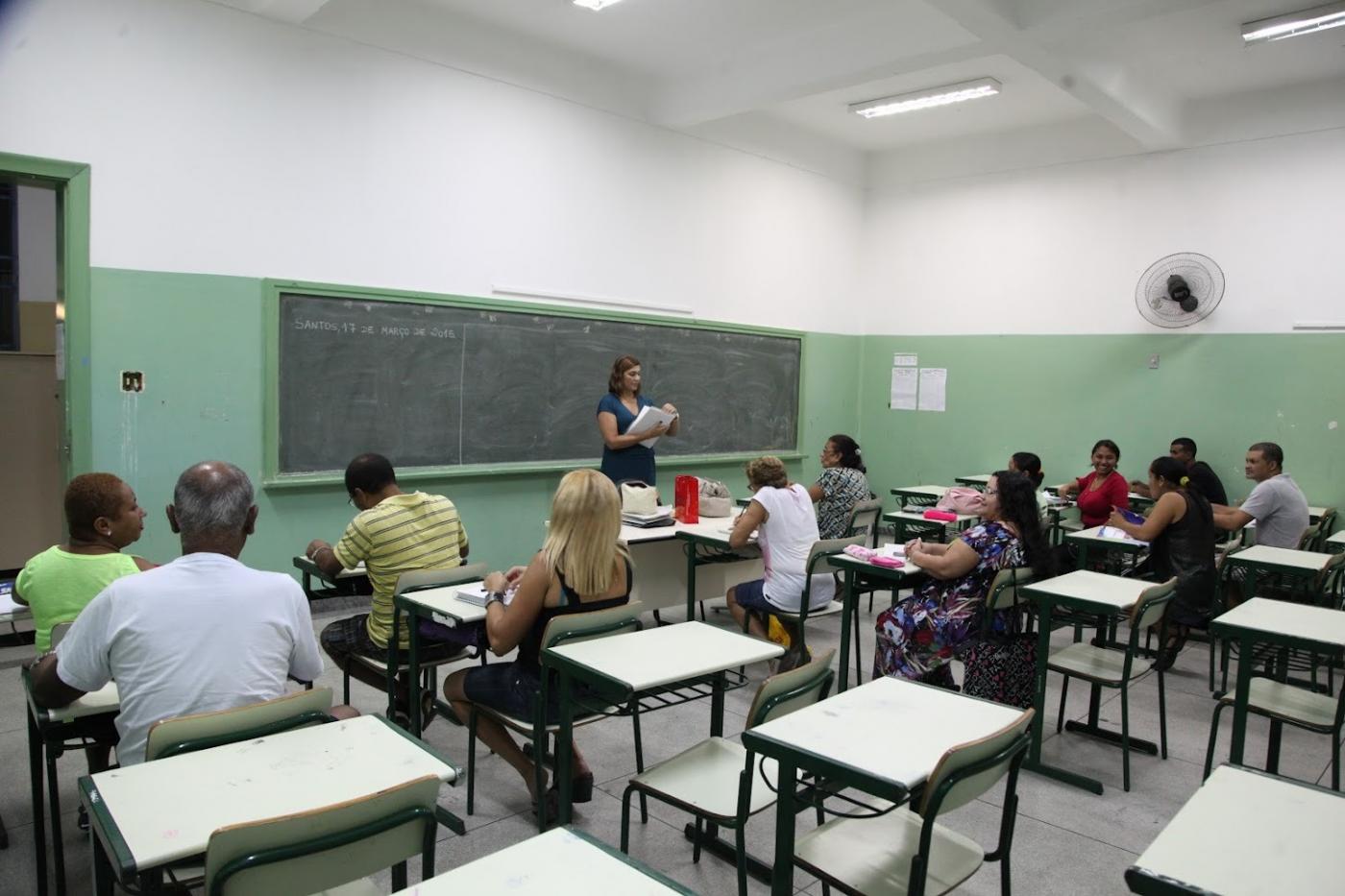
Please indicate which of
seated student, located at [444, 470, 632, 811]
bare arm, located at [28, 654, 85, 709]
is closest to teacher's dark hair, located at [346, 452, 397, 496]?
seated student, located at [444, 470, 632, 811]

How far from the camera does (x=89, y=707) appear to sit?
2.11 metres

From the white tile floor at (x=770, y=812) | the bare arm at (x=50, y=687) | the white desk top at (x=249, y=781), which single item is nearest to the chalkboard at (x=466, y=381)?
the white tile floor at (x=770, y=812)

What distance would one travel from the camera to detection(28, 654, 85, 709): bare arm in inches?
73.7

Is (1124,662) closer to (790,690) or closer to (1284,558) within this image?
(1284,558)

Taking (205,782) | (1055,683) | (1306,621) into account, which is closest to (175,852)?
(205,782)

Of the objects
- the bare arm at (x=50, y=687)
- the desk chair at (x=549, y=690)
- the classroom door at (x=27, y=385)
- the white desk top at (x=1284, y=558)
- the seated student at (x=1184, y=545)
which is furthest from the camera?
the classroom door at (x=27, y=385)

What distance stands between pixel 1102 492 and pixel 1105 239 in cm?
253

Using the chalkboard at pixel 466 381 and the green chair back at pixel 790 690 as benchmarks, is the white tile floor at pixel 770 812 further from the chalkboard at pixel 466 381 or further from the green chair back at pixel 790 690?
the chalkboard at pixel 466 381

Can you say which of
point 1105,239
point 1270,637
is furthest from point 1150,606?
point 1105,239

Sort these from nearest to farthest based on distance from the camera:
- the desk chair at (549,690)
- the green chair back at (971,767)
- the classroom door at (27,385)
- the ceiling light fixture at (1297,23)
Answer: the green chair back at (971,767)
the desk chair at (549,690)
the ceiling light fixture at (1297,23)
the classroom door at (27,385)

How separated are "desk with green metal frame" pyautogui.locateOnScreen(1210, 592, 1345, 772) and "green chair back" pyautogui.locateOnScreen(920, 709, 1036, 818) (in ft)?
4.68

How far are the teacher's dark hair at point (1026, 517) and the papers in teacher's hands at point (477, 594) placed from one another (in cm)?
183

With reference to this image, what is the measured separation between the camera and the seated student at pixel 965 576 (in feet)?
10.6

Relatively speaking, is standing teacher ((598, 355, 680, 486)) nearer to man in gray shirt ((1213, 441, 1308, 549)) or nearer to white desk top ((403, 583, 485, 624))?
white desk top ((403, 583, 485, 624))
